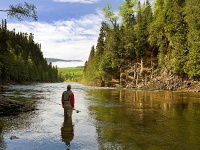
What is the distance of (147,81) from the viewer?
220 feet

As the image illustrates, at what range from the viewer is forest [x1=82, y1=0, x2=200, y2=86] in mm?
49719

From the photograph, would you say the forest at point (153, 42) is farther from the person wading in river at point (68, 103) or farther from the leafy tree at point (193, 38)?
→ the person wading in river at point (68, 103)

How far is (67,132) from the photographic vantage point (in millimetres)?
11766

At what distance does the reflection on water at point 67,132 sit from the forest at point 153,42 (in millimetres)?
37509

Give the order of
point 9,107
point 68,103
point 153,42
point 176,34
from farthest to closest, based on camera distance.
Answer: point 153,42
point 176,34
point 9,107
point 68,103

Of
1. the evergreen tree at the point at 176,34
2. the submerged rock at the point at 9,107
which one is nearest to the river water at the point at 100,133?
the submerged rock at the point at 9,107

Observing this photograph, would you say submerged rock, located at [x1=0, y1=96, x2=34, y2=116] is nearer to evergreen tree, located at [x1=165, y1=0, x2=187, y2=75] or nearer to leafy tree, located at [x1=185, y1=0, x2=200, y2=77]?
leafy tree, located at [x1=185, y1=0, x2=200, y2=77]

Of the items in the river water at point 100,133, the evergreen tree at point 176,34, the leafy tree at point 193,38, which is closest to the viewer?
the river water at point 100,133

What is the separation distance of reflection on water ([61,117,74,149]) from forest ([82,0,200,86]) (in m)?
37.5

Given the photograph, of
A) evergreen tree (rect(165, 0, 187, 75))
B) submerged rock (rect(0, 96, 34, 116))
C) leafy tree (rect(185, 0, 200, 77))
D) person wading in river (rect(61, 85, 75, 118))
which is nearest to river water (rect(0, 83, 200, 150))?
person wading in river (rect(61, 85, 75, 118))

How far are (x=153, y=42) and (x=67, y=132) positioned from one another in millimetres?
57047

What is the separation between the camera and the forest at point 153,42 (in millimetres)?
49719

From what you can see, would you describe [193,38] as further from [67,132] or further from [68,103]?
[67,132]

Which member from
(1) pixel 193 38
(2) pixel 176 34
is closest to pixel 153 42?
(2) pixel 176 34
